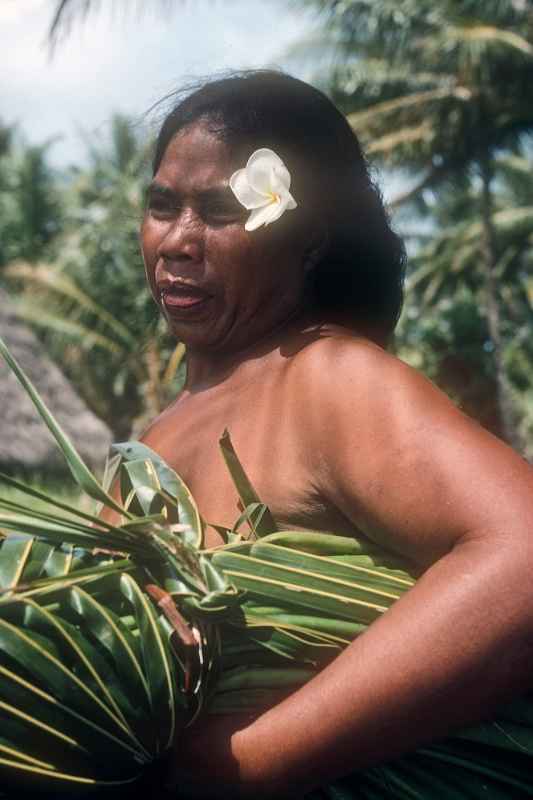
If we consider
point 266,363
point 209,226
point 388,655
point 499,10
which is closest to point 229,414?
point 266,363

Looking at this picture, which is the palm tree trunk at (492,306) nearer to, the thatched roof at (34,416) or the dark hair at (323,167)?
the thatched roof at (34,416)

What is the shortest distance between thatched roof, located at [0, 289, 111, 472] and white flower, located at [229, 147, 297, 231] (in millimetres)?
7328

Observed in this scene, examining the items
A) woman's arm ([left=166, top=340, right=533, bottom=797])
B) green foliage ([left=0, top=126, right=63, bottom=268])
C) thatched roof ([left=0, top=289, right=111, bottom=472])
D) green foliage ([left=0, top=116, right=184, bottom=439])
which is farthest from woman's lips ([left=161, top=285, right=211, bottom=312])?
green foliage ([left=0, top=126, right=63, bottom=268])

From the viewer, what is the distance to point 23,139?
2777cm

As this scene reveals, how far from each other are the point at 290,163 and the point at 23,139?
27.4m

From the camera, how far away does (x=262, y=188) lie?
5.23ft

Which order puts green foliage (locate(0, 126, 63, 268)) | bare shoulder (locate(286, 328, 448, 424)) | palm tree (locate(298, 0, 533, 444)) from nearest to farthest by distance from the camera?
bare shoulder (locate(286, 328, 448, 424)) → palm tree (locate(298, 0, 533, 444)) → green foliage (locate(0, 126, 63, 268))

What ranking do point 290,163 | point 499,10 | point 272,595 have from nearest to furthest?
point 272,595
point 290,163
point 499,10

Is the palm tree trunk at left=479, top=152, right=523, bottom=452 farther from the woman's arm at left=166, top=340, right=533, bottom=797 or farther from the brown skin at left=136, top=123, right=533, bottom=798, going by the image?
the woman's arm at left=166, top=340, right=533, bottom=797

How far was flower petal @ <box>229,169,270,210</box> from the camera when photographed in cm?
159

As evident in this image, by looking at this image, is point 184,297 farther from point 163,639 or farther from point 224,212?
point 163,639

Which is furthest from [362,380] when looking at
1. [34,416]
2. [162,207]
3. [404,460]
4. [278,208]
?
[34,416]

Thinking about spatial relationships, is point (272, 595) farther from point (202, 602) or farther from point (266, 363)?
point (266, 363)

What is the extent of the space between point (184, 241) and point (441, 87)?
56.6 ft
